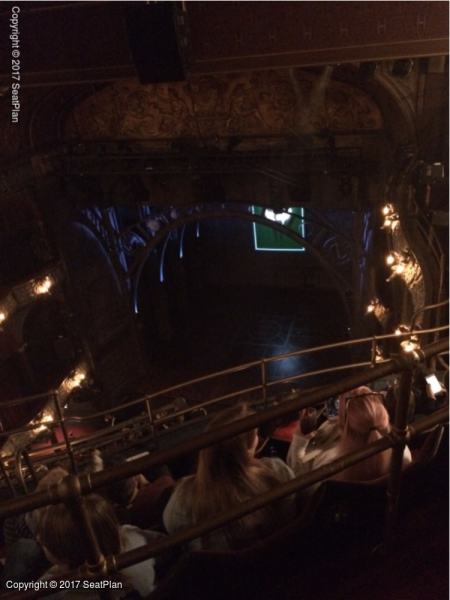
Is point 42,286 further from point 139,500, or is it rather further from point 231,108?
point 139,500

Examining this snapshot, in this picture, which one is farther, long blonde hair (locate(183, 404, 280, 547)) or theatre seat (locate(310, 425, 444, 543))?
long blonde hair (locate(183, 404, 280, 547))

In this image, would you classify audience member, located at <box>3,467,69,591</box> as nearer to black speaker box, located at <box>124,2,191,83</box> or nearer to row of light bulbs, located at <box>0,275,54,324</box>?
black speaker box, located at <box>124,2,191,83</box>

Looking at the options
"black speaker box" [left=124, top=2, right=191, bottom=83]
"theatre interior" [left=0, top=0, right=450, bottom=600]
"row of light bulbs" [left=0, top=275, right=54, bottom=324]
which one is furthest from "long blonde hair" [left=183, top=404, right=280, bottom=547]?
"row of light bulbs" [left=0, top=275, right=54, bottom=324]

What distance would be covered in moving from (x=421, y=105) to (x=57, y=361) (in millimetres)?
10137

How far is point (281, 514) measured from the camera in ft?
7.29

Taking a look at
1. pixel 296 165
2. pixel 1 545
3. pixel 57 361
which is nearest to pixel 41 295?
pixel 57 361

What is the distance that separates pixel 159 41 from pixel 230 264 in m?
11.8

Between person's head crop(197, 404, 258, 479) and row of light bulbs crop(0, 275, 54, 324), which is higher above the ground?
person's head crop(197, 404, 258, 479)

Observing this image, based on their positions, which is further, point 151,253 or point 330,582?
point 151,253

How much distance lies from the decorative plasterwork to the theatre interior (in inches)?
1.7

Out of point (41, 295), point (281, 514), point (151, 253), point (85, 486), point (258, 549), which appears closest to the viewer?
point (85, 486)

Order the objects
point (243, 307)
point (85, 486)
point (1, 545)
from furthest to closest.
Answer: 1. point (243, 307)
2. point (1, 545)
3. point (85, 486)

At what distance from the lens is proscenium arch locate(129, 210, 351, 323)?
1112 centimetres

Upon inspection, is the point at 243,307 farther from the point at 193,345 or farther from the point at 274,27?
the point at 274,27
